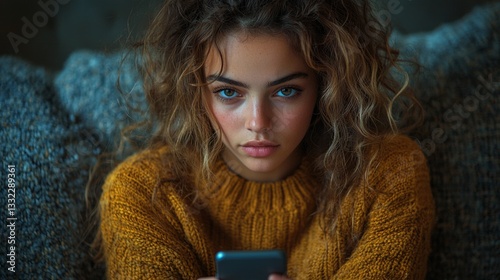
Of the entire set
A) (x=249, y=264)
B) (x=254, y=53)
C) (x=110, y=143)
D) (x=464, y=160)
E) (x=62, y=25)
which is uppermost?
(x=62, y=25)

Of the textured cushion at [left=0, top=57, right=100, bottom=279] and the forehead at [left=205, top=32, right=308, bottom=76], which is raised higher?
the forehead at [left=205, top=32, right=308, bottom=76]

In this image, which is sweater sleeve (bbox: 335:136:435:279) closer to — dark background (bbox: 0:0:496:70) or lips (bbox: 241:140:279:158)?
lips (bbox: 241:140:279:158)

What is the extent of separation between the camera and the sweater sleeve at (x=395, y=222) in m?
1.11

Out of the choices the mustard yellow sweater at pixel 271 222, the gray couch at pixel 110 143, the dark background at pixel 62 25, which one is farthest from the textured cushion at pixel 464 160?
the dark background at pixel 62 25

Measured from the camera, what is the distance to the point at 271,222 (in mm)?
1209

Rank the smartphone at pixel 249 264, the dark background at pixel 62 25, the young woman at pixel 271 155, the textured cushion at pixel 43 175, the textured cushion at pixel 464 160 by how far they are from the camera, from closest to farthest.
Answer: the smartphone at pixel 249 264 < the young woman at pixel 271 155 < the textured cushion at pixel 43 175 < the textured cushion at pixel 464 160 < the dark background at pixel 62 25

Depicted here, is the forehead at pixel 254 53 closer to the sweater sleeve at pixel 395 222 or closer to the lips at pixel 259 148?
the lips at pixel 259 148

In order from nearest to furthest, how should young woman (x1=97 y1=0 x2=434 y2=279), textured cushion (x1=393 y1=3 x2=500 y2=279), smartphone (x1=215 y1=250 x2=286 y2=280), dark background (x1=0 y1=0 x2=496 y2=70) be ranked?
smartphone (x1=215 y1=250 x2=286 y2=280)
young woman (x1=97 y1=0 x2=434 y2=279)
textured cushion (x1=393 y1=3 x2=500 y2=279)
dark background (x1=0 y1=0 x2=496 y2=70)

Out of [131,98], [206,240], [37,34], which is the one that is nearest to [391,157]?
[206,240]

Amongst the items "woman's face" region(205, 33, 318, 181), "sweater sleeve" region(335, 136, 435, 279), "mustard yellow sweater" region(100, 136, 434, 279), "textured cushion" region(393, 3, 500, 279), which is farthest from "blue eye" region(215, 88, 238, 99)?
"textured cushion" region(393, 3, 500, 279)

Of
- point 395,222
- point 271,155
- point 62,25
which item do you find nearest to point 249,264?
point 271,155

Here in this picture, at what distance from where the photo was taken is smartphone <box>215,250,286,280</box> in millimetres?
957

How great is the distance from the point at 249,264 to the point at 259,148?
222mm

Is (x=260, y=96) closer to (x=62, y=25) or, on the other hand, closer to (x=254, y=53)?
(x=254, y=53)
